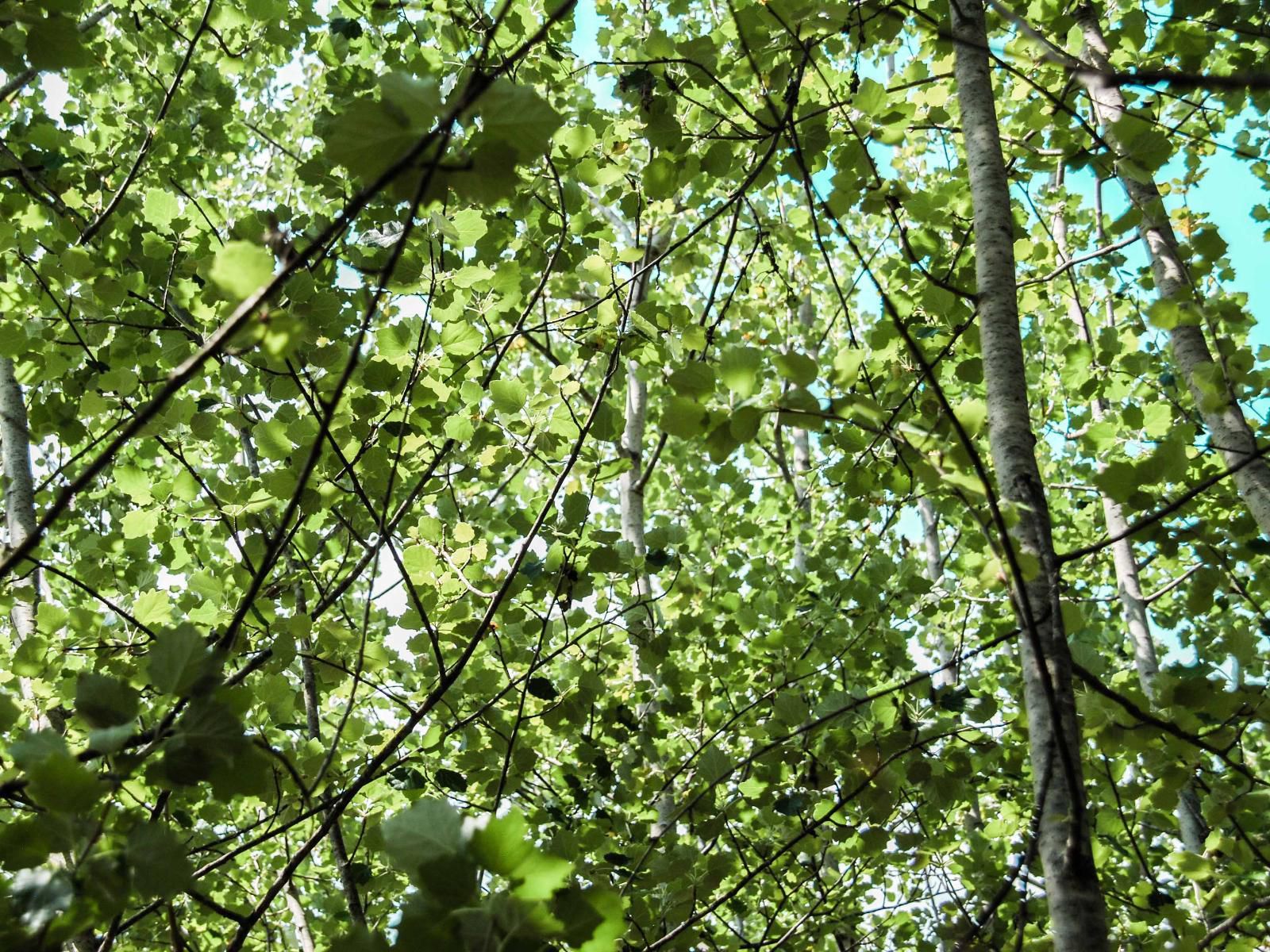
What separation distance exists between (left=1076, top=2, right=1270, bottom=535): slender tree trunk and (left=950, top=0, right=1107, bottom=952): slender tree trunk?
1.08ft

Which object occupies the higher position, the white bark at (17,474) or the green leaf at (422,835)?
the white bark at (17,474)

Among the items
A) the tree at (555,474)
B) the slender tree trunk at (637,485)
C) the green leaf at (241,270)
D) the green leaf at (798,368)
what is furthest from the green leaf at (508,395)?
the green leaf at (241,270)

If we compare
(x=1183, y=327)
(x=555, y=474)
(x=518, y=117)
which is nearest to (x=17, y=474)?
(x=555, y=474)

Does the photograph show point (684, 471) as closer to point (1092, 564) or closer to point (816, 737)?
point (1092, 564)

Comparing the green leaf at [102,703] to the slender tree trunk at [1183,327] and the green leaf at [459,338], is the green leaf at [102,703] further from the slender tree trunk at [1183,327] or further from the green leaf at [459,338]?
the slender tree trunk at [1183,327]

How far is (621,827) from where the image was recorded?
277 centimetres

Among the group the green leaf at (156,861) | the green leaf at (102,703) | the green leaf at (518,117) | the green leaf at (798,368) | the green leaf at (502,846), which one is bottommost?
the green leaf at (502,846)

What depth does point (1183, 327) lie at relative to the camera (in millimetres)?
2492

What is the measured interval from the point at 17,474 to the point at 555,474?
6.84ft

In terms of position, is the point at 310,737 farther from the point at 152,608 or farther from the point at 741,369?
the point at 741,369

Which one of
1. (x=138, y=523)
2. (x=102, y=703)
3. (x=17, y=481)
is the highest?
(x=17, y=481)

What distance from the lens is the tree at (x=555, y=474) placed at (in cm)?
78

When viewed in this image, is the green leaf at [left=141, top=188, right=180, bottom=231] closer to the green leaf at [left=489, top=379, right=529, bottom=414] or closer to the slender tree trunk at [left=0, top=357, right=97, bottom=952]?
the green leaf at [left=489, top=379, right=529, bottom=414]

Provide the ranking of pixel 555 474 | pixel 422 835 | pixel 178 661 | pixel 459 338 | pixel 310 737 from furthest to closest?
pixel 310 737 < pixel 555 474 < pixel 459 338 < pixel 178 661 < pixel 422 835
